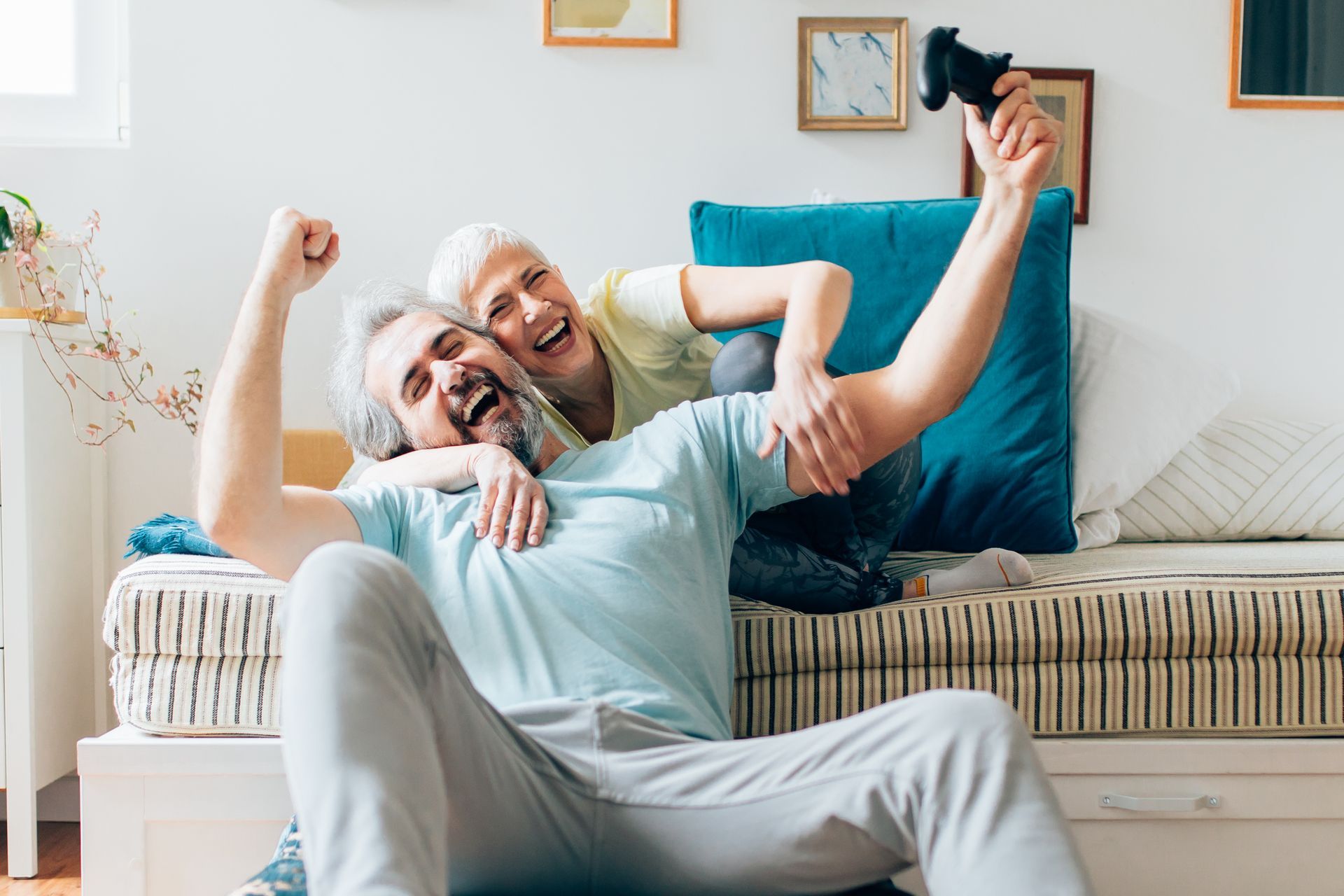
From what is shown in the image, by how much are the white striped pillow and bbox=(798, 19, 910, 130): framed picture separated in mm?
952

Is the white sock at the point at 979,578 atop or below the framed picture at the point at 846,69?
below

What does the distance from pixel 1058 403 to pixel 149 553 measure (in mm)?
1484

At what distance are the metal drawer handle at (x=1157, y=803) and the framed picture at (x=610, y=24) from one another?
164 cm

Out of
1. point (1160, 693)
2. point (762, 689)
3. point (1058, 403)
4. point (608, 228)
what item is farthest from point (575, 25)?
point (1160, 693)

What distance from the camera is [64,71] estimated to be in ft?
7.20

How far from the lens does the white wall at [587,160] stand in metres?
2.11

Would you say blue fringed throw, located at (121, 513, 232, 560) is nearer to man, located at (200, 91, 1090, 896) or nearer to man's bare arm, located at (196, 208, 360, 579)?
man, located at (200, 91, 1090, 896)

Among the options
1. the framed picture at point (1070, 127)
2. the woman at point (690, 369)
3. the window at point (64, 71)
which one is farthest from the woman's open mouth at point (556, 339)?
the window at point (64, 71)

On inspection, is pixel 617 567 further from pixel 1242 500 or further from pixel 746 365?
pixel 1242 500

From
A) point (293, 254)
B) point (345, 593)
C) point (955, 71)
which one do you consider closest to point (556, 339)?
point (293, 254)

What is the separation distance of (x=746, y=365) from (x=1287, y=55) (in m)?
1.65

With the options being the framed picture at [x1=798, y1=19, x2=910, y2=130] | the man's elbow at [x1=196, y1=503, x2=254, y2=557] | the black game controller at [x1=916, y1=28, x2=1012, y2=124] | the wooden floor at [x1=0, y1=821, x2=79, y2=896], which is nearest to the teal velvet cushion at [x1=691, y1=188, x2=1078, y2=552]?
the framed picture at [x1=798, y1=19, x2=910, y2=130]

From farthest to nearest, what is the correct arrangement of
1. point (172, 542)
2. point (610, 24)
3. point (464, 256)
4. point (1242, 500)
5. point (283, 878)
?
point (610, 24), point (1242, 500), point (464, 256), point (172, 542), point (283, 878)

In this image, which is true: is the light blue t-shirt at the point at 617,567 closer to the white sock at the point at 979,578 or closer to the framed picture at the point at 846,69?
the white sock at the point at 979,578
